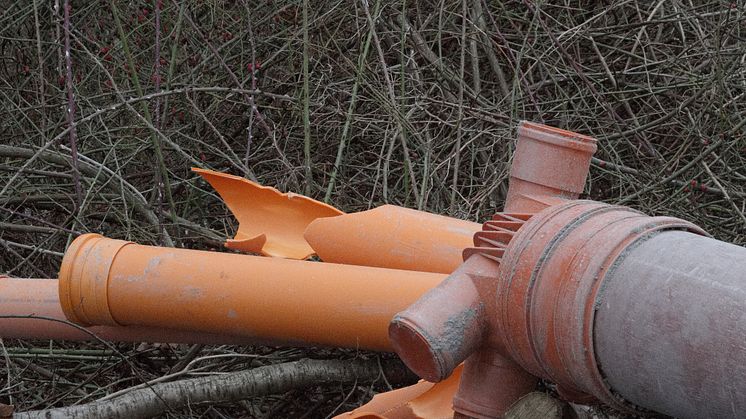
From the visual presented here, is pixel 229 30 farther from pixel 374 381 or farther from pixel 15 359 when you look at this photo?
pixel 374 381

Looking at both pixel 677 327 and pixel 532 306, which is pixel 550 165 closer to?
pixel 532 306

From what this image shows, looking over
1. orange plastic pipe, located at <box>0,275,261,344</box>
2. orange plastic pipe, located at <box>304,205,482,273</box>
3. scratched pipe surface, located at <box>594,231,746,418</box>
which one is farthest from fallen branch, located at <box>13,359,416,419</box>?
scratched pipe surface, located at <box>594,231,746,418</box>

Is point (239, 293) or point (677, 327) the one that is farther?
point (239, 293)

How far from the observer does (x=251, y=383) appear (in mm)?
2354

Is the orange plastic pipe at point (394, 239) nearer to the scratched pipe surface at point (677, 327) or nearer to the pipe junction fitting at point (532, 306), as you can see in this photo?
the pipe junction fitting at point (532, 306)

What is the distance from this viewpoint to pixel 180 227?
3223mm

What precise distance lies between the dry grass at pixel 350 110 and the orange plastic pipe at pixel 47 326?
0.42 meters

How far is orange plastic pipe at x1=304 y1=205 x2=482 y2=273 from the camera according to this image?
7.48 ft

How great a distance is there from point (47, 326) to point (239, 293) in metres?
0.58

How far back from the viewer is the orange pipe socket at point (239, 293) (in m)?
2.12

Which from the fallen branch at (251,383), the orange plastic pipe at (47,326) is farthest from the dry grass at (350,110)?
the fallen branch at (251,383)

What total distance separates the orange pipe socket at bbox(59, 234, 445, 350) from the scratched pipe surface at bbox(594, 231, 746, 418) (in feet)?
2.51

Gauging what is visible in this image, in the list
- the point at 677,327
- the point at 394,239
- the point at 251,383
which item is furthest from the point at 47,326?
the point at 677,327

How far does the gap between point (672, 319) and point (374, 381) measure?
119cm
